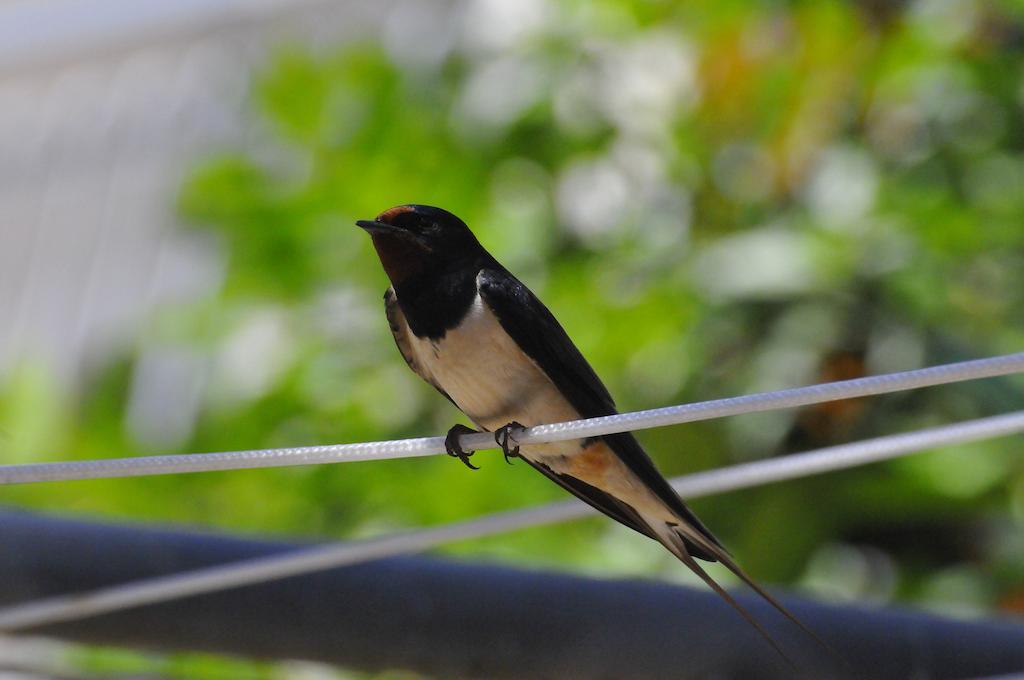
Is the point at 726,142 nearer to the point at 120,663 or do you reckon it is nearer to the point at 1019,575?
→ the point at 1019,575

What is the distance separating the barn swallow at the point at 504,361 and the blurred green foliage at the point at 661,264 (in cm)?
160

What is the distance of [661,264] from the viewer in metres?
4.28

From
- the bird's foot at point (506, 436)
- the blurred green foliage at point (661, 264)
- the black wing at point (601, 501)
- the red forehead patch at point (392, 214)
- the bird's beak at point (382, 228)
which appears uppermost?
the blurred green foliage at point (661, 264)

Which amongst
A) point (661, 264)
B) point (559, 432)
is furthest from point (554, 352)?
point (661, 264)

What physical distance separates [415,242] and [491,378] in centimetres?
27

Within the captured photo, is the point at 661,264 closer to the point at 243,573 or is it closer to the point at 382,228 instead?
the point at 382,228

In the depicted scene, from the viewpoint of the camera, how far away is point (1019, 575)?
3803mm

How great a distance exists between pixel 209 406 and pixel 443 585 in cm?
270

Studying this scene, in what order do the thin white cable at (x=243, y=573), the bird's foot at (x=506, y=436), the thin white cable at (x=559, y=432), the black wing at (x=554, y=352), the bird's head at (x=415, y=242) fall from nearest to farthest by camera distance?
the thin white cable at (x=559, y=432) → the thin white cable at (x=243, y=573) → the bird's foot at (x=506, y=436) → the black wing at (x=554, y=352) → the bird's head at (x=415, y=242)

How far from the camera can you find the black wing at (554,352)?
2.26 meters

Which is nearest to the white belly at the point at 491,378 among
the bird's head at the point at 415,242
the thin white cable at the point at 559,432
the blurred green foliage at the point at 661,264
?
the bird's head at the point at 415,242

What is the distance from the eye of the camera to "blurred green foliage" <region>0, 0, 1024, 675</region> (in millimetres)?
3982

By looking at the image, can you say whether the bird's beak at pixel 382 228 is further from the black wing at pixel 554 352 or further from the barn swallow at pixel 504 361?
the black wing at pixel 554 352

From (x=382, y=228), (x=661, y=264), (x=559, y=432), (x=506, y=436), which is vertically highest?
(x=661, y=264)
